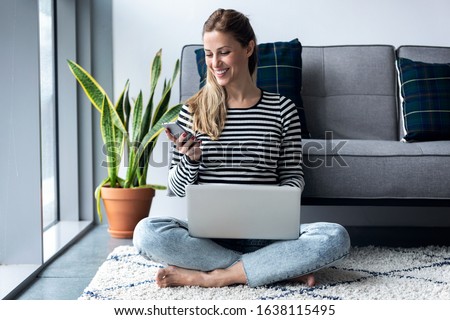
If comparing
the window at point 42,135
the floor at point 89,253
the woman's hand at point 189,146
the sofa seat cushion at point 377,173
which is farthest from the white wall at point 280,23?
the woman's hand at point 189,146

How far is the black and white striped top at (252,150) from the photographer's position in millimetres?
1919

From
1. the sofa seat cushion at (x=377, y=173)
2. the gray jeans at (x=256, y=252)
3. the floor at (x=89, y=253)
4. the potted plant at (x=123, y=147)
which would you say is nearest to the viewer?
the gray jeans at (x=256, y=252)

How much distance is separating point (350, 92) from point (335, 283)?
1275 mm

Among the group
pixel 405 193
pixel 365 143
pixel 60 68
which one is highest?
Answer: pixel 60 68

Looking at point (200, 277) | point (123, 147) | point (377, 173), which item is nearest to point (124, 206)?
point (123, 147)

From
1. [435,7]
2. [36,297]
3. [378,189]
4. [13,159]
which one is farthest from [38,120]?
[435,7]

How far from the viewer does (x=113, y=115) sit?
109 inches

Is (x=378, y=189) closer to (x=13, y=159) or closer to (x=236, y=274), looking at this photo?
(x=236, y=274)

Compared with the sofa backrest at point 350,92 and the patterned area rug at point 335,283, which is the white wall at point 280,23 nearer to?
the sofa backrest at point 350,92

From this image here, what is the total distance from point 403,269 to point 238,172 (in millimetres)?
665

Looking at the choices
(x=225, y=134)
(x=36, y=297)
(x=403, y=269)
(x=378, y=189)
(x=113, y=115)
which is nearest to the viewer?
(x=36, y=297)

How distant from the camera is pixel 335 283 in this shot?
1863mm

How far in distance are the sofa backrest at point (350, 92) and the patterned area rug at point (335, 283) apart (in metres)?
0.74

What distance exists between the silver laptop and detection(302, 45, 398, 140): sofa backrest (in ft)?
3.87
